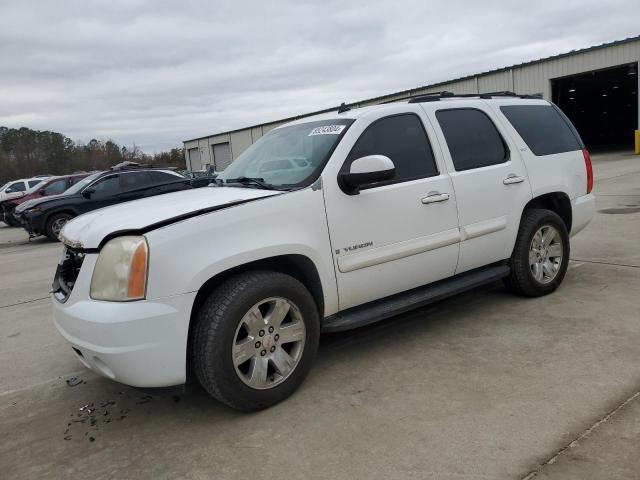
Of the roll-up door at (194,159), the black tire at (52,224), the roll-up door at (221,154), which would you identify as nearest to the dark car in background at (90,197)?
the black tire at (52,224)

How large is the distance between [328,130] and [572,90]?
39.4m

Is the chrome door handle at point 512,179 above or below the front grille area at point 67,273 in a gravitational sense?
above

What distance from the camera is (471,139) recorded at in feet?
14.0

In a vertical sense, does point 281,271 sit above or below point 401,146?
below

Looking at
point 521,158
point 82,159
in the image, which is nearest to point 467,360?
point 521,158

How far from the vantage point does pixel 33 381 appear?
389cm

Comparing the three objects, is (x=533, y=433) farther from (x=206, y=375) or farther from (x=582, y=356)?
(x=206, y=375)

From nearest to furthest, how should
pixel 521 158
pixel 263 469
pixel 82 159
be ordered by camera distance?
1. pixel 263 469
2. pixel 521 158
3. pixel 82 159

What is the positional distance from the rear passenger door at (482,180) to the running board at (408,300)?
0.33 feet

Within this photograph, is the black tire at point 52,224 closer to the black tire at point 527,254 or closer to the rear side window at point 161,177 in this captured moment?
the rear side window at point 161,177

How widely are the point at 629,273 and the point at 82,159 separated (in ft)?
201

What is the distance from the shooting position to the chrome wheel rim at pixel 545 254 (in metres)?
4.66

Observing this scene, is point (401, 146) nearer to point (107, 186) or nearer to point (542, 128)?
point (542, 128)

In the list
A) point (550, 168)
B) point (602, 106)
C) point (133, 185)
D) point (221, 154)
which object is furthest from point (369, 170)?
point (602, 106)
